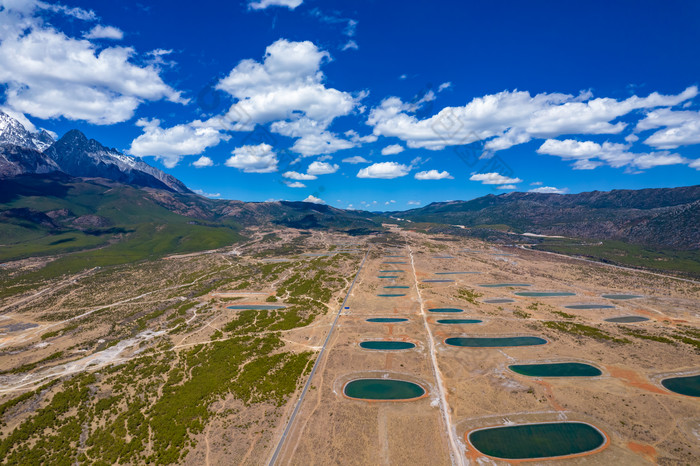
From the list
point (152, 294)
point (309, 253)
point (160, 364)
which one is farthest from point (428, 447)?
point (309, 253)

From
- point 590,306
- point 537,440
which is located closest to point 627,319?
point 590,306

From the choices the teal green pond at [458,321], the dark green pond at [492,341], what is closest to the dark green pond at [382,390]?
the dark green pond at [492,341]

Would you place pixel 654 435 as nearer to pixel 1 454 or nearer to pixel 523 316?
pixel 523 316

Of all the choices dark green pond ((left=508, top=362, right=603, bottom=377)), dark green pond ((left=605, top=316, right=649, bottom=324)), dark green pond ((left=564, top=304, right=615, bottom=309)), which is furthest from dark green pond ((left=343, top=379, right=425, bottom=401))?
dark green pond ((left=564, top=304, right=615, bottom=309))

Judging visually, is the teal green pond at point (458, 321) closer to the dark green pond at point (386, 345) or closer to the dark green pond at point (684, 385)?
the dark green pond at point (386, 345)

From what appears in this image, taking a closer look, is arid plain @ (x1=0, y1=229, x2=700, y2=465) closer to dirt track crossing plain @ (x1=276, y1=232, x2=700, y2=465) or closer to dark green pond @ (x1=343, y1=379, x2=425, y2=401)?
dirt track crossing plain @ (x1=276, y1=232, x2=700, y2=465)

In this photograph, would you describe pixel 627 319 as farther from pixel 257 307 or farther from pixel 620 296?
pixel 257 307
